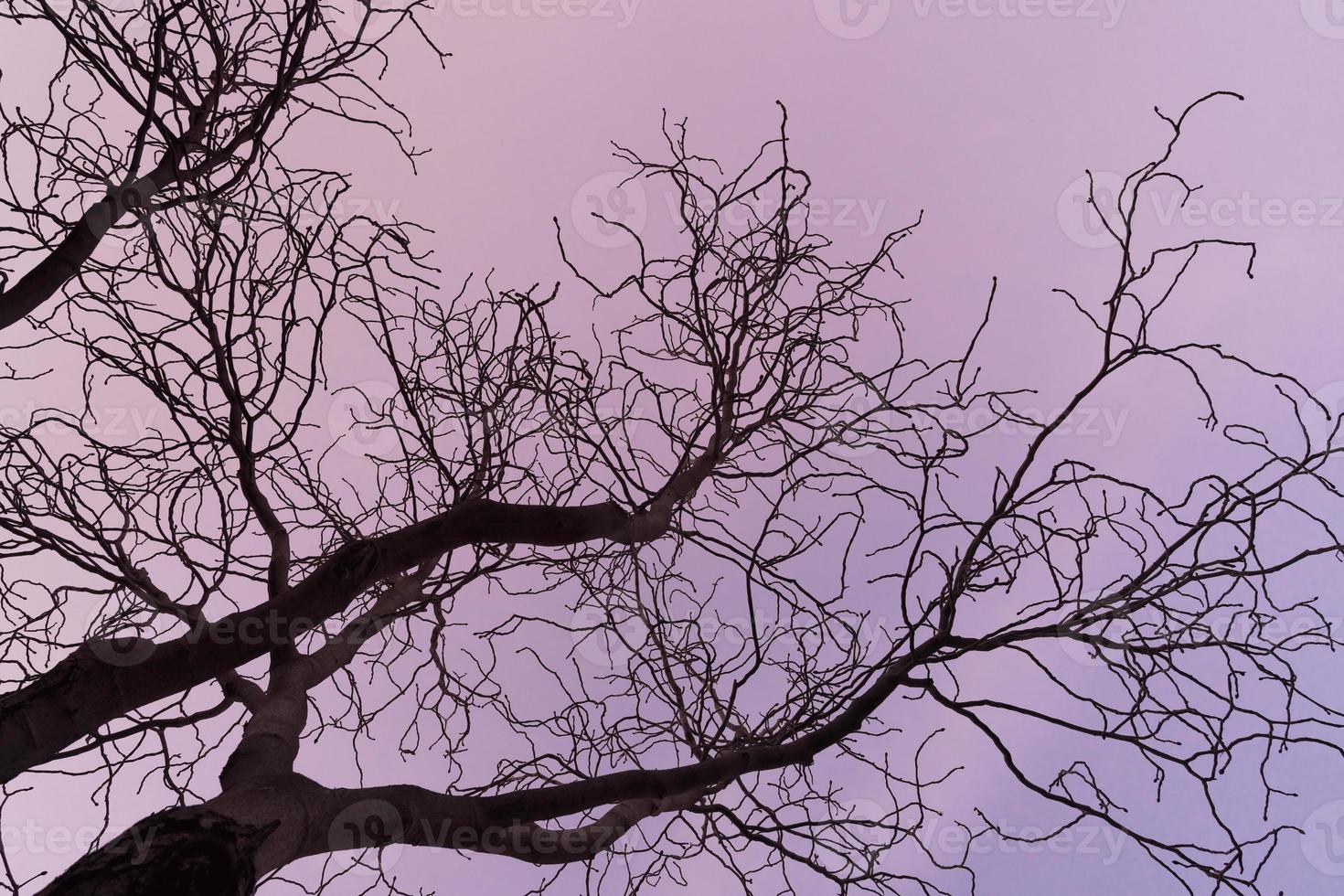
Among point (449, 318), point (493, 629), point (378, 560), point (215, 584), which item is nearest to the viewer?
point (378, 560)

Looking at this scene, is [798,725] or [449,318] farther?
[449,318]

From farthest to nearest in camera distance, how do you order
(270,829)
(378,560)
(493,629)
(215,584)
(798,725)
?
1. (493,629)
2. (798,725)
3. (215,584)
4. (378,560)
5. (270,829)

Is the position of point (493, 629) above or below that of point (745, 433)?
below

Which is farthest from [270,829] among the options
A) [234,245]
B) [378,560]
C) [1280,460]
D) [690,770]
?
[1280,460]

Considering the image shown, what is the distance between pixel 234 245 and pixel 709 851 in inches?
105

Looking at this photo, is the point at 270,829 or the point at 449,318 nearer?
the point at 270,829

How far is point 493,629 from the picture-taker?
3.44 meters

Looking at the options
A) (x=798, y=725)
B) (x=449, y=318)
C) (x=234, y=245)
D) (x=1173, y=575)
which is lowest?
(x=798, y=725)

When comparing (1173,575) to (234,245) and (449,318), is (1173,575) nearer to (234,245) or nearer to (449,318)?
(449,318)

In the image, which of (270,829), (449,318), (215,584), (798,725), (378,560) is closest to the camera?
(270,829)

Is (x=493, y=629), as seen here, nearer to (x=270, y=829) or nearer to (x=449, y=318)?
(x=449, y=318)

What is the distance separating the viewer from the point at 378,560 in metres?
2.11

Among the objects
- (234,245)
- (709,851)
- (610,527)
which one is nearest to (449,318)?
(234,245)

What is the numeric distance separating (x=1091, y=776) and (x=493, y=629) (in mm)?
2271
